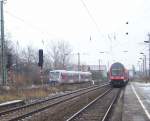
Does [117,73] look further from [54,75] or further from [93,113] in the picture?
[93,113]

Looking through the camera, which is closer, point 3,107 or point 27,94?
point 3,107

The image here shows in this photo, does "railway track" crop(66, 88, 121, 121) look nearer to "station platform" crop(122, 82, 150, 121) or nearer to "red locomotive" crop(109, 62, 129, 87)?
"station platform" crop(122, 82, 150, 121)

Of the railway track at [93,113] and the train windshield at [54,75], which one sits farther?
the train windshield at [54,75]

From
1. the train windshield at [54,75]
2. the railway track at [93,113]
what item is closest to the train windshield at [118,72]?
the train windshield at [54,75]

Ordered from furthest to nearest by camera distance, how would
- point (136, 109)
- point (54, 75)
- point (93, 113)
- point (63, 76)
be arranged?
1. point (63, 76)
2. point (54, 75)
3. point (136, 109)
4. point (93, 113)

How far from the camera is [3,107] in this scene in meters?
24.7

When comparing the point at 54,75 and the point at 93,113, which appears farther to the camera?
the point at 54,75

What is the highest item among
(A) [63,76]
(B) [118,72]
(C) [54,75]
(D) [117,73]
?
(B) [118,72]

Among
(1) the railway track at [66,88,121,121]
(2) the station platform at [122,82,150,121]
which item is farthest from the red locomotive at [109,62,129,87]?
(1) the railway track at [66,88,121,121]

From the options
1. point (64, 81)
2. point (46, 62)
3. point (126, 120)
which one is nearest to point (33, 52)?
point (46, 62)

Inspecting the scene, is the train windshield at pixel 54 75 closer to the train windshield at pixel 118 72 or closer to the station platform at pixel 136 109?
the train windshield at pixel 118 72

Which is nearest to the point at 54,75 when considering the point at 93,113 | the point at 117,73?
the point at 117,73

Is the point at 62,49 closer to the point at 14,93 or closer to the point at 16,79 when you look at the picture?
the point at 16,79

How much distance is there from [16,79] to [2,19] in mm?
13797
